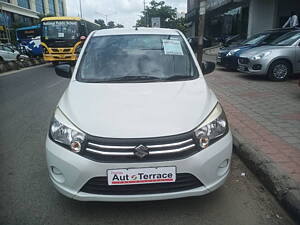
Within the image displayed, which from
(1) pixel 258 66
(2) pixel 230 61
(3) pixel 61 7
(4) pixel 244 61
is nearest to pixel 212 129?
(1) pixel 258 66

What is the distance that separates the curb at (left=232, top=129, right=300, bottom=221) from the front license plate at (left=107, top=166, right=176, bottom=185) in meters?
1.19

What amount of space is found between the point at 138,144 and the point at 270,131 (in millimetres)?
2904

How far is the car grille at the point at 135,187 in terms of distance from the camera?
2.47 metres

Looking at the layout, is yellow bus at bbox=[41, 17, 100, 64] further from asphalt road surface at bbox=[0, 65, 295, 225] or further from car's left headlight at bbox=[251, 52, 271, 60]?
asphalt road surface at bbox=[0, 65, 295, 225]

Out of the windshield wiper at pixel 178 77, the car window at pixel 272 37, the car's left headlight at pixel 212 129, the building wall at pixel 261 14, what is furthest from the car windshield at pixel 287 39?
the building wall at pixel 261 14

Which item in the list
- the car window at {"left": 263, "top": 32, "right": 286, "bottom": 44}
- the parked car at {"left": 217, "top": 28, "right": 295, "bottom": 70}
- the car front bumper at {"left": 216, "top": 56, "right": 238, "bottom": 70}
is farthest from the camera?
the car front bumper at {"left": 216, "top": 56, "right": 238, "bottom": 70}

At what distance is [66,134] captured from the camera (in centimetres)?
261

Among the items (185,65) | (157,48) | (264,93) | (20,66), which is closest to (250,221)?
(185,65)

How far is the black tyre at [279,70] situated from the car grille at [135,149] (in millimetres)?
7824

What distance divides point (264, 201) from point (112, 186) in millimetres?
1579

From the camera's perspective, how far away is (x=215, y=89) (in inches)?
331

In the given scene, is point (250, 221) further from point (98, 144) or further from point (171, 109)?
point (98, 144)

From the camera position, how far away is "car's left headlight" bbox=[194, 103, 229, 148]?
101 inches

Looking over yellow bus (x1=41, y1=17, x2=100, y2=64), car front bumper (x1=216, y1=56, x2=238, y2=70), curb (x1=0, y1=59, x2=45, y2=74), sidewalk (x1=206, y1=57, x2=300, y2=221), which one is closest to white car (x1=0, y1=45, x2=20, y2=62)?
curb (x1=0, y1=59, x2=45, y2=74)
